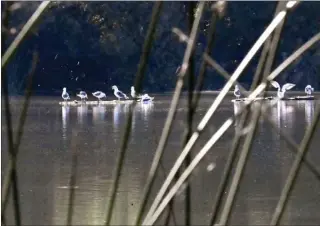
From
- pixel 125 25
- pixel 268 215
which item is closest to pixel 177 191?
pixel 268 215

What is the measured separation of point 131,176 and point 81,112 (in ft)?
46.5

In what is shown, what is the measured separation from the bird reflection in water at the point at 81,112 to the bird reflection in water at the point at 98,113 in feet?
0.67

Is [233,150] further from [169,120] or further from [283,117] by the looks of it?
[283,117]

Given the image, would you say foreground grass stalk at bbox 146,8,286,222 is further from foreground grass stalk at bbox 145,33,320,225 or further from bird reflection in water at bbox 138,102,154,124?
bird reflection in water at bbox 138,102,154,124

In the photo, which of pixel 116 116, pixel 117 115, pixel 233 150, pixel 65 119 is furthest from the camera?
pixel 117 115

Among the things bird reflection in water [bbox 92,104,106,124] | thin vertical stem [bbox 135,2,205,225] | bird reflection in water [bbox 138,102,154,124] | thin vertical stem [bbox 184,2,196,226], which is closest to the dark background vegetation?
bird reflection in water [bbox 138,102,154,124]

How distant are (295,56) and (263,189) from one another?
821cm

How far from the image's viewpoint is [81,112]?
81.5 ft

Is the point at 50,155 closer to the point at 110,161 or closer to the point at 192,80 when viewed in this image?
the point at 110,161

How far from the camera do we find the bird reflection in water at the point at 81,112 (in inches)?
841

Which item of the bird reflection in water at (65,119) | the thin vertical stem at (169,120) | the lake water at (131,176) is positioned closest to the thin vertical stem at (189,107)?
the thin vertical stem at (169,120)

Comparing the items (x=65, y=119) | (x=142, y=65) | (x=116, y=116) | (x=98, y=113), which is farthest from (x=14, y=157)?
(x=98, y=113)

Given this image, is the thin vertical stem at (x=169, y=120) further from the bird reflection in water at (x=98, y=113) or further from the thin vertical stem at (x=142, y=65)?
the bird reflection in water at (x=98, y=113)

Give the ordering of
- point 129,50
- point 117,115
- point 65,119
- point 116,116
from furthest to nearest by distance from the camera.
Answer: point 129,50 → point 117,115 → point 116,116 → point 65,119
